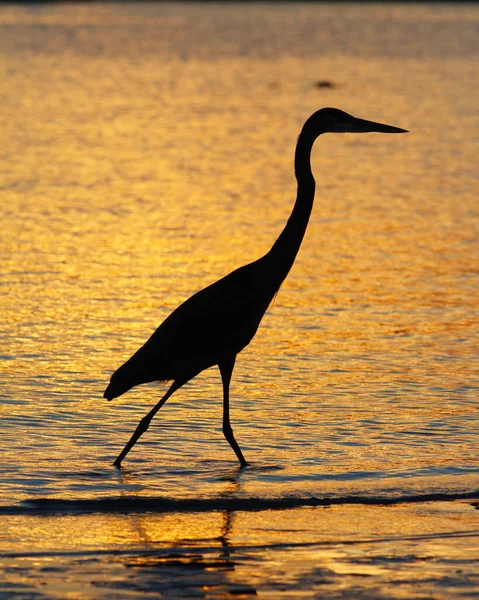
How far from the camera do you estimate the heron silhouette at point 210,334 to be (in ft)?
30.1

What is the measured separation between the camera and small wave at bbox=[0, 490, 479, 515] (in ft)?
26.8

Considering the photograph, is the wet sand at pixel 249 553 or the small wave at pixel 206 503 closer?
the wet sand at pixel 249 553

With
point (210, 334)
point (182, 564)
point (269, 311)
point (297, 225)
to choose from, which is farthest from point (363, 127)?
point (269, 311)

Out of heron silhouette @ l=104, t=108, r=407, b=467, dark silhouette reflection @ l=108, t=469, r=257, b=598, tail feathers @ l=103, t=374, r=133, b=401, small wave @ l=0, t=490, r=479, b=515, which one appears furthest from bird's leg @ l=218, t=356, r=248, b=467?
dark silhouette reflection @ l=108, t=469, r=257, b=598

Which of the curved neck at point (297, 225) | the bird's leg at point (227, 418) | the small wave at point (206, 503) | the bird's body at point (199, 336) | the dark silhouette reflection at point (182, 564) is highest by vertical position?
the curved neck at point (297, 225)

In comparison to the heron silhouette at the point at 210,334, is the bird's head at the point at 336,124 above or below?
above

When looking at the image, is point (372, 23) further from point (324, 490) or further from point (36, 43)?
point (324, 490)

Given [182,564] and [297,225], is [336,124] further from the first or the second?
[182,564]

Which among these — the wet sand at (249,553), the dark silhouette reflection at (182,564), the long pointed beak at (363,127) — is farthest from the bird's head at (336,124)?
the dark silhouette reflection at (182,564)

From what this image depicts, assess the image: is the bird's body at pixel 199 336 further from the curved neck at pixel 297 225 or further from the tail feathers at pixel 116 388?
the curved neck at pixel 297 225

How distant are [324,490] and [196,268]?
741cm

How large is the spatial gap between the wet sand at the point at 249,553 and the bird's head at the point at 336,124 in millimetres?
2646

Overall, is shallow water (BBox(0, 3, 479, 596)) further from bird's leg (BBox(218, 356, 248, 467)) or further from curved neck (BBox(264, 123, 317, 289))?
curved neck (BBox(264, 123, 317, 289))

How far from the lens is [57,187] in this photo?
22.3 metres
